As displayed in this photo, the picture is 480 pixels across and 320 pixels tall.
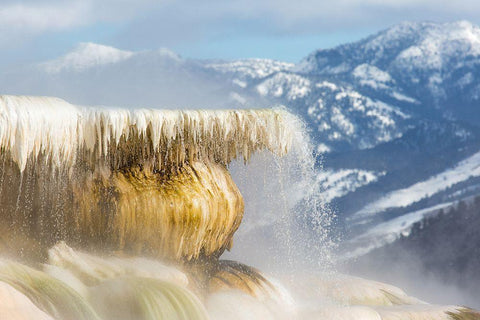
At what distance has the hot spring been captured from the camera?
12406 mm

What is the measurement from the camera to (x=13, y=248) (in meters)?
13.4

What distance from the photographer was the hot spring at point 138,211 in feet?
40.7

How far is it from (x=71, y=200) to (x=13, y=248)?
Result: 1369 mm

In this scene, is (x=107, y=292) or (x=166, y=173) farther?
(x=166, y=173)

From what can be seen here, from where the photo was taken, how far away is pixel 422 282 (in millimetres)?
133875

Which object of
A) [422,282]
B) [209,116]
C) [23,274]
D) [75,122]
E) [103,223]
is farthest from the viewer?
[422,282]

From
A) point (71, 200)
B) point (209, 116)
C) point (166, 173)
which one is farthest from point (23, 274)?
point (209, 116)

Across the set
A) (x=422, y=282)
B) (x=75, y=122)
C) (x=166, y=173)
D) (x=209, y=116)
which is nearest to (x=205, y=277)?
(x=166, y=173)

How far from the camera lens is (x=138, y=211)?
14555mm

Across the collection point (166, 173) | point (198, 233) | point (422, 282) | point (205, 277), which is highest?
point (166, 173)

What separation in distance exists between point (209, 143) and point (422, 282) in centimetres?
12450

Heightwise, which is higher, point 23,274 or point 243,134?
point 243,134

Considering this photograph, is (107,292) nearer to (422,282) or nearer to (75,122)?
(75,122)

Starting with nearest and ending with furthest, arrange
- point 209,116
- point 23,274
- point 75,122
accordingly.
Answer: point 23,274, point 75,122, point 209,116
